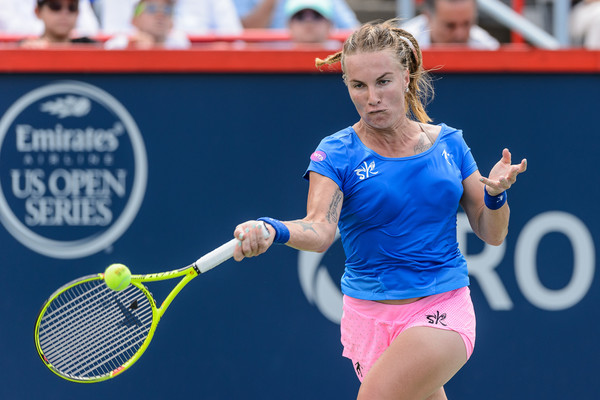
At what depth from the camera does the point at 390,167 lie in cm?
325

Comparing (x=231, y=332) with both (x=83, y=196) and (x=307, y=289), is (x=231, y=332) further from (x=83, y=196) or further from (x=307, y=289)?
(x=83, y=196)

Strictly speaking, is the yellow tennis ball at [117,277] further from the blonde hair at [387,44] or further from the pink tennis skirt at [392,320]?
the blonde hair at [387,44]

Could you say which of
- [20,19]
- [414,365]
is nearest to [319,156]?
[414,365]

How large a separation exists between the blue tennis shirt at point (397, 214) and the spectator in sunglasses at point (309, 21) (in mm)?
2331

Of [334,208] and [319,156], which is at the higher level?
[319,156]

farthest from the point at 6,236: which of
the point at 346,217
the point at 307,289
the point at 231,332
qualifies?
the point at 346,217

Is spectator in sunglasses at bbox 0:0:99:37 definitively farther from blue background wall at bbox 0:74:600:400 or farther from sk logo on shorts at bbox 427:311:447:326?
sk logo on shorts at bbox 427:311:447:326

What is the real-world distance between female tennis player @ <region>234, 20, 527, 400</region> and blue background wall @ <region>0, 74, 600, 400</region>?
118 centimetres

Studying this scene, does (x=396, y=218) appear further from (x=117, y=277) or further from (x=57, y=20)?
(x=57, y=20)

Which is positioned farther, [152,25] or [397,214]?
[152,25]

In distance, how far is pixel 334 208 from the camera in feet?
10.5

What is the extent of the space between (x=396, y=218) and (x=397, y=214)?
0.06 feet

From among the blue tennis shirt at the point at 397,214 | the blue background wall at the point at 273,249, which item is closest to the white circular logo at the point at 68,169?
the blue background wall at the point at 273,249

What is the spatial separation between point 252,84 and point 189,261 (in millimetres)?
923
